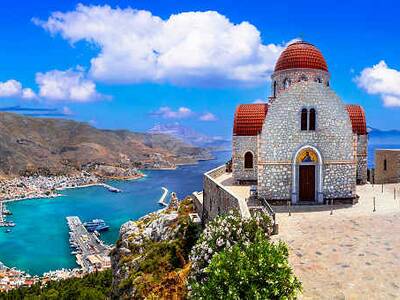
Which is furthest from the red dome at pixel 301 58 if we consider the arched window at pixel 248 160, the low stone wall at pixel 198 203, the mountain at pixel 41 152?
the mountain at pixel 41 152

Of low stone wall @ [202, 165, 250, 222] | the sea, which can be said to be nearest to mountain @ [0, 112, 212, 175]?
the sea

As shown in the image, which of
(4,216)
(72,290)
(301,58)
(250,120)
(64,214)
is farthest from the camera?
(64,214)

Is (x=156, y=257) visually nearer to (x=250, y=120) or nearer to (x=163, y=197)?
(x=250, y=120)

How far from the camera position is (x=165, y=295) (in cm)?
1602

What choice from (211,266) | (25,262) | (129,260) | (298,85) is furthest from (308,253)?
(25,262)

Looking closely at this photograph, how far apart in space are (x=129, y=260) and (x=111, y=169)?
149869 millimetres

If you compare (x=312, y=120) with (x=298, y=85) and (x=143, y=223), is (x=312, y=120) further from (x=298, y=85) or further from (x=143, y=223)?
(x=143, y=223)

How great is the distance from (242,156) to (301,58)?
663 cm

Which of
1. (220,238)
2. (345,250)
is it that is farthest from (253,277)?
(345,250)

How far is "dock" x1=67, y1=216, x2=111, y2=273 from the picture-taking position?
54.9 meters

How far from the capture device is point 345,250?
1299cm

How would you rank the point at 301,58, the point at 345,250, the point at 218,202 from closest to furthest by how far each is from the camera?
1. the point at 345,250
2. the point at 218,202
3. the point at 301,58

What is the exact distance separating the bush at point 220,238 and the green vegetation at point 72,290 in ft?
79.2

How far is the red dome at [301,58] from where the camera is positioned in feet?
79.2
